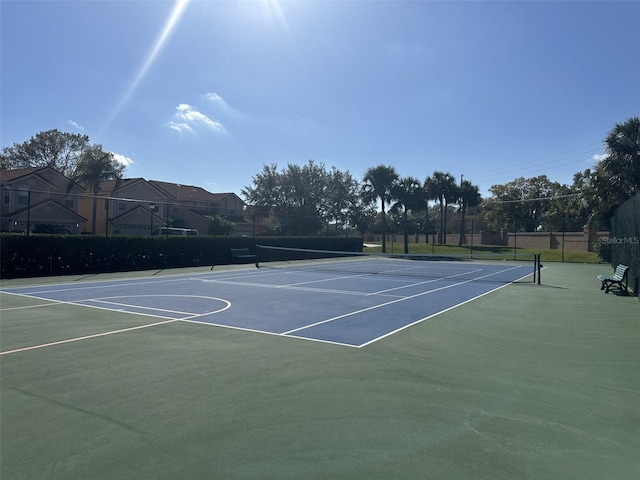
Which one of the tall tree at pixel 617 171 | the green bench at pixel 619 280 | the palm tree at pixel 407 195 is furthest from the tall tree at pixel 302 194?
the green bench at pixel 619 280

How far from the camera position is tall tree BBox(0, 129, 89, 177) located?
5584 centimetres

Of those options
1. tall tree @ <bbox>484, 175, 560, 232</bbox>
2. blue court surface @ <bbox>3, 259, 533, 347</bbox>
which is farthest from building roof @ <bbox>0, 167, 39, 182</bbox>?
tall tree @ <bbox>484, 175, 560, 232</bbox>

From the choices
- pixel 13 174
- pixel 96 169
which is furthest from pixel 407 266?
pixel 13 174

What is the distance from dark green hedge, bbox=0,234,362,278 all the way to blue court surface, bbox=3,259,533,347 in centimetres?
473

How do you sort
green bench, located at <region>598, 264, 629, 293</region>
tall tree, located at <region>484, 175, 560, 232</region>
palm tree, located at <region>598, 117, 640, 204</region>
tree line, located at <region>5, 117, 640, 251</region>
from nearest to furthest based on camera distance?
green bench, located at <region>598, 264, 629, 293</region> < palm tree, located at <region>598, 117, 640, 204</region> < tree line, located at <region>5, 117, 640, 251</region> < tall tree, located at <region>484, 175, 560, 232</region>

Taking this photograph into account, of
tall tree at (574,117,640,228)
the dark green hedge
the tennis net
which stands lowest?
the tennis net

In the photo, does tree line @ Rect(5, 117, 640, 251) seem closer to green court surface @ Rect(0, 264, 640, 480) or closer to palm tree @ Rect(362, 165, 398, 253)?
palm tree @ Rect(362, 165, 398, 253)

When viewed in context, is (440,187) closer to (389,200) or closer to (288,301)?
(389,200)

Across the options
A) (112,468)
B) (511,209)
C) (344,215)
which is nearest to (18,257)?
(112,468)

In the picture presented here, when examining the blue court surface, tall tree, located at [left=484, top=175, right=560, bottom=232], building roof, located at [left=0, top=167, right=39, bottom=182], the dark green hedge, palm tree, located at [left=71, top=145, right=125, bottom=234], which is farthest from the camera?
tall tree, located at [left=484, top=175, right=560, bottom=232]

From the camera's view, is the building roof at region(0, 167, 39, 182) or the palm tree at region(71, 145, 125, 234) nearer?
the building roof at region(0, 167, 39, 182)

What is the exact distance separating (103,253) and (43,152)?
40.9 metres

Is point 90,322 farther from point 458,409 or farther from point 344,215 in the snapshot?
point 344,215

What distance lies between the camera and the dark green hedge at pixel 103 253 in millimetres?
20688
